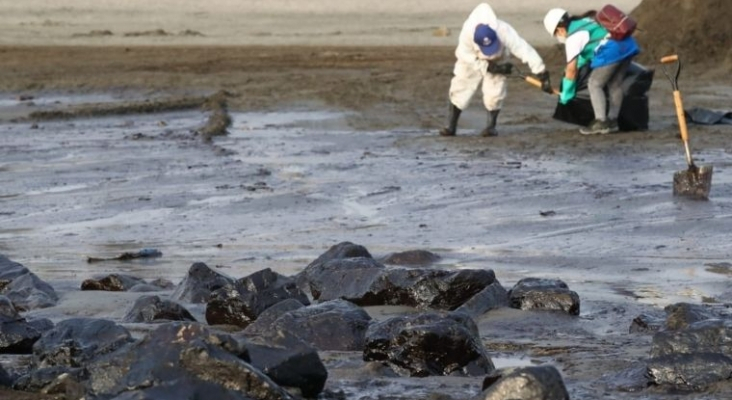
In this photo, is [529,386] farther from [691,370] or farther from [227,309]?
[227,309]

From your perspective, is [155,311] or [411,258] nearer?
[155,311]

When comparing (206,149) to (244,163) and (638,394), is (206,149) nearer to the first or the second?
(244,163)

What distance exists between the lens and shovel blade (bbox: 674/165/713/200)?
10734 mm

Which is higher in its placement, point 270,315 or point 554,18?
point 554,18

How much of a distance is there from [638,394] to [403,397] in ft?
2.69

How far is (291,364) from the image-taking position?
4969mm

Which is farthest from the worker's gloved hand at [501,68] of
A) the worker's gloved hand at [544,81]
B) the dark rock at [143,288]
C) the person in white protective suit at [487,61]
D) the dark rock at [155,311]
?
the dark rock at [155,311]

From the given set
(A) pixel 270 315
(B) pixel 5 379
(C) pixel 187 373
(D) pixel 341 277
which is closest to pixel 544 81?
(D) pixel 341 277

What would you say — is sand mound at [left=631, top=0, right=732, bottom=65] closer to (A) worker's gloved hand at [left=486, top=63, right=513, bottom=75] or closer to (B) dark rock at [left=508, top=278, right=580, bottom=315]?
(A) worker's gloved hand at [left=486, top=63, right=513, bottom=75]

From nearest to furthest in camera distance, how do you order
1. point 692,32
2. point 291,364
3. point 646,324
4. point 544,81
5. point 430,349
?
point 291,364, point 430,349, point 646,324, point 544,81, point 692,32

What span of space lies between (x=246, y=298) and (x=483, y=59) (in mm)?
8188

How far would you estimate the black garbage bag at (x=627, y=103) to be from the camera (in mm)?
14555

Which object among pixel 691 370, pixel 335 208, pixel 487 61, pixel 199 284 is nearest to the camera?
pixel 691 370

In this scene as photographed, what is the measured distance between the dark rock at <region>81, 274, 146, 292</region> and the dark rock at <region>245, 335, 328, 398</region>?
2843 millimetres
